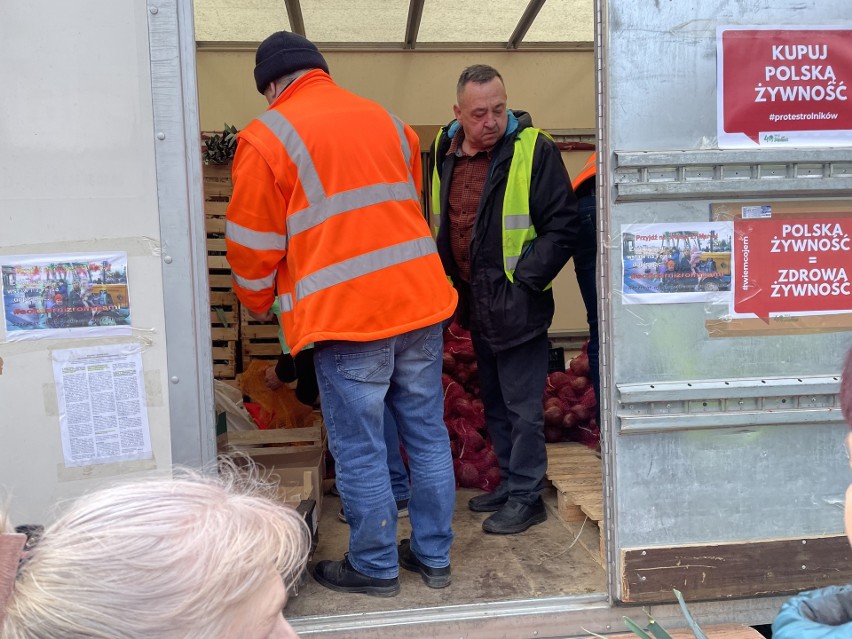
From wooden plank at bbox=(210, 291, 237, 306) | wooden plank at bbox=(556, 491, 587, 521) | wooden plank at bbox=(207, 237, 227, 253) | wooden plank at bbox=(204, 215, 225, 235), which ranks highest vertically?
wooden plank at bbox=(204, 215, 225, 235)

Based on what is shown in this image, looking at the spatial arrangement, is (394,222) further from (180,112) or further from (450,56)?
(450,56)

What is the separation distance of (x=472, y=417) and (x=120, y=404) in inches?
98.2

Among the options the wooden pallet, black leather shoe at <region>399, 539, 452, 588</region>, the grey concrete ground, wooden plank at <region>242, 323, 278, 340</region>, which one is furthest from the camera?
wooden plank at <region>242, 323, 278, 340</region>

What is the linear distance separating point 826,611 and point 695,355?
4.59 feet

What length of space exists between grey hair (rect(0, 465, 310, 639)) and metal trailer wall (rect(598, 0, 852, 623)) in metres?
2.00

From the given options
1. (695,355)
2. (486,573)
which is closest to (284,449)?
(486,573)

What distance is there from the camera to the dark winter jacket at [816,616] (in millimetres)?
1495

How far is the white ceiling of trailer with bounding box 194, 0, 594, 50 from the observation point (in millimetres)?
6656

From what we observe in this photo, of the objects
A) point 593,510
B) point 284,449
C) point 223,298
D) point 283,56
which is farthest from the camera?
point 223,298

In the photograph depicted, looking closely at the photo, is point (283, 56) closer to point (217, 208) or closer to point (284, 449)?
point (284, 449)

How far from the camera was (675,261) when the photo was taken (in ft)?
9.33

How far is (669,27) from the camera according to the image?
2773mm

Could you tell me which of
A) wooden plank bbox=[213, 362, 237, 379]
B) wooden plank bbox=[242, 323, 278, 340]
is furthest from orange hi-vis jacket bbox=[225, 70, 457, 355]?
wooden plank bbox=[213, 362, 237, 379]

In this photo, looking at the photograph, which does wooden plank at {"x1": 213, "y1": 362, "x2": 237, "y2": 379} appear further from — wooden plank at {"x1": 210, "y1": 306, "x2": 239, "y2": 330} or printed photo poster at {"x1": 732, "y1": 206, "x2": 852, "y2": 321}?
printed photo poster at {"x1": 732, "y1": 206, "x2": 852, "y2": 321}
